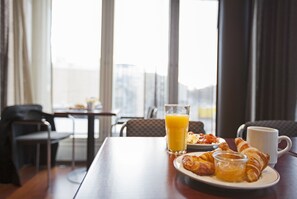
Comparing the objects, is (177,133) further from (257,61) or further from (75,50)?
(75,50)

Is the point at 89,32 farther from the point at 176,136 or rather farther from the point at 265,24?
the point at 176,136


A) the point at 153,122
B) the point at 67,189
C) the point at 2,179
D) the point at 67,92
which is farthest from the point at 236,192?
the point at 67,92

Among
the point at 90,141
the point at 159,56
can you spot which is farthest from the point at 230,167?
the point at 159,56

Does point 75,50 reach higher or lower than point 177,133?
higher

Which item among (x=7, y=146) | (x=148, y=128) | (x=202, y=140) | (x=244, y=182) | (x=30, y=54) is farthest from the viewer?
(x=30, y=54)

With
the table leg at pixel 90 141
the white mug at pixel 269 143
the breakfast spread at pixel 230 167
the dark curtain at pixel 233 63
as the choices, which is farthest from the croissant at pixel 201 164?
the dark curtain at pixel 233 63

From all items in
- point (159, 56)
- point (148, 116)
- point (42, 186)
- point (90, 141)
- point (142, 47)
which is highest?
point (142, 47)

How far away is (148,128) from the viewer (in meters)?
1.61

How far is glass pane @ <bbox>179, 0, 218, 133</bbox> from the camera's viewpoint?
3.41 m

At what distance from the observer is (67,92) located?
338 cm

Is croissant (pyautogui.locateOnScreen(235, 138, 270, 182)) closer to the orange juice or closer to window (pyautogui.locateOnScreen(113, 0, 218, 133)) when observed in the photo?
the orange juice

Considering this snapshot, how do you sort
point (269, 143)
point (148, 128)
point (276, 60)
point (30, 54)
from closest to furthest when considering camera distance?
point (269, 143) < point (148, 128) < point (276, 60) < point (30, 54)

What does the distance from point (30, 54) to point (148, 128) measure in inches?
88.2

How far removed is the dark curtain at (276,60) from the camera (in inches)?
109
